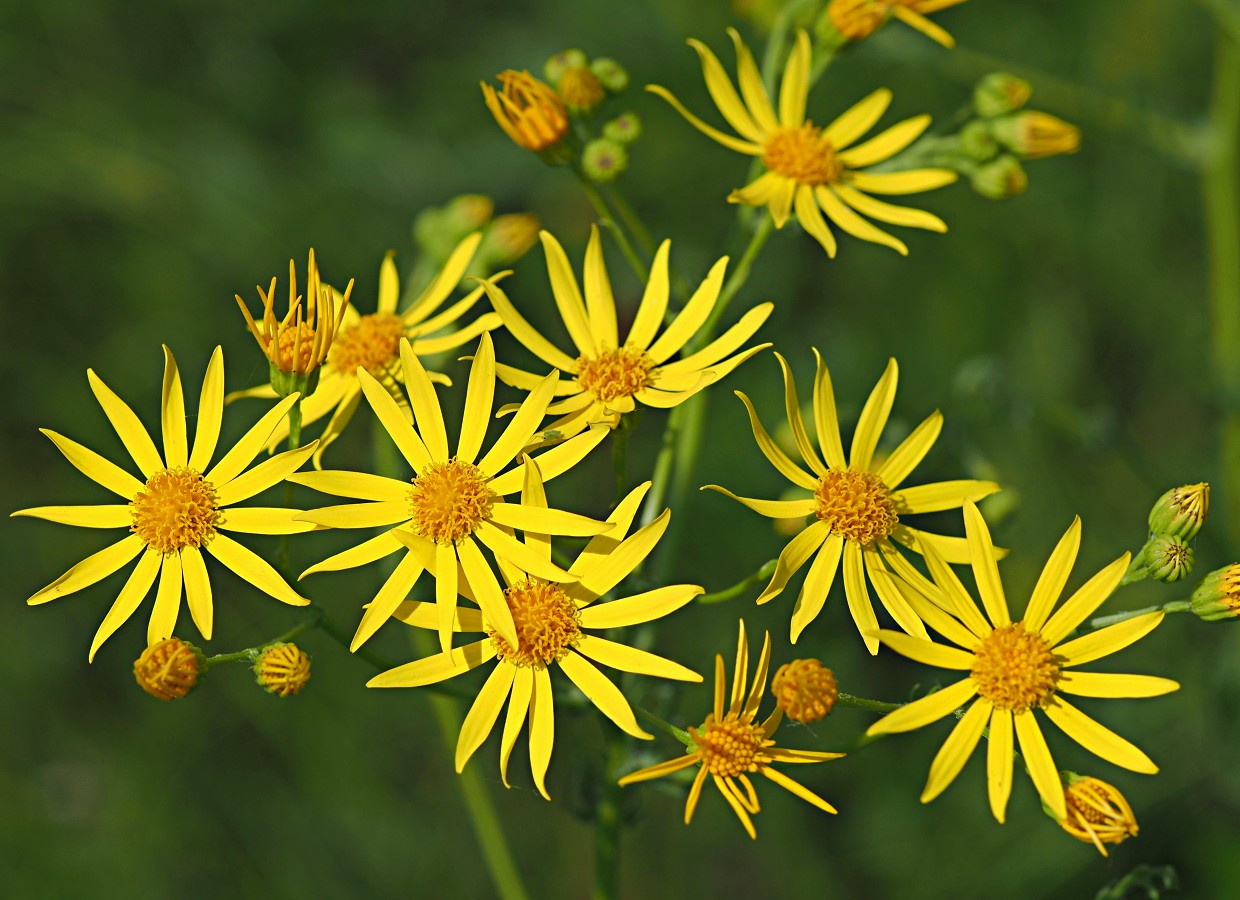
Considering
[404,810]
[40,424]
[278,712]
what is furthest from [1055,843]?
[40,424]

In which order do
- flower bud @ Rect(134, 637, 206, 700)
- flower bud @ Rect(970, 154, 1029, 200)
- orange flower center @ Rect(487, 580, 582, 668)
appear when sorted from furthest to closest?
flower bud @ Rect(970, 154, 1029, 200) → orange flower center @ Rect(487, 580, 582, 668) → flower bud @ Rect(134, 637, 206, 700)

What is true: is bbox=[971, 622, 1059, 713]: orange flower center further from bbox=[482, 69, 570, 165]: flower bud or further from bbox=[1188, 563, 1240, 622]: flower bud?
bbox=[482, 69, 570, 165]: flower bud

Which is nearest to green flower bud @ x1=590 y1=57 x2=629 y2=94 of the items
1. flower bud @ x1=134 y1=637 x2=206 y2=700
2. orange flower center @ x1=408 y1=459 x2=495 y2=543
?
orange flower center @ x1=408 y1=459 x2=495 y2=543

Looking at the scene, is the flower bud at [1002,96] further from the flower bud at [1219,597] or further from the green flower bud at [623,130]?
the flower bud at [1219,597]

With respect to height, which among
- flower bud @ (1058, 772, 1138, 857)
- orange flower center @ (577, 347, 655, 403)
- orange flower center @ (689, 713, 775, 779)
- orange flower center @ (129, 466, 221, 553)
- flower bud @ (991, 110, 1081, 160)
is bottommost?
flower bud @ (1058, 772, 1138, 857)

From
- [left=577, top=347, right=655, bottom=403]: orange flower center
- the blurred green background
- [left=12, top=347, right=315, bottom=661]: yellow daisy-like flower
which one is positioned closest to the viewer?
[left=12, top=347, right=315, bottom=661]: yellow daisy-like flower

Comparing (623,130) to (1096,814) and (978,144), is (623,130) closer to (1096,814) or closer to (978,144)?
(978,144)

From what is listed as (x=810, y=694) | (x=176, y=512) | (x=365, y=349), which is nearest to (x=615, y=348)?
(x=365, y=349)

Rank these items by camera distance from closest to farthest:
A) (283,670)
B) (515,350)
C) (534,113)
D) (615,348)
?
(283,670), (615,348), (534,113), (515,350)
